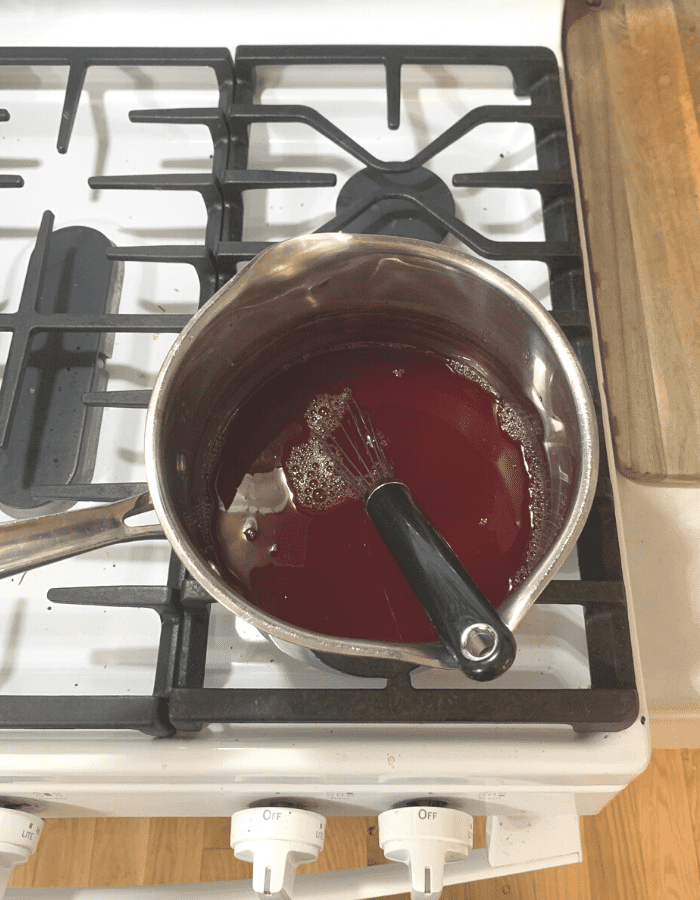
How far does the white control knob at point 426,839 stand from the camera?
0.30 m

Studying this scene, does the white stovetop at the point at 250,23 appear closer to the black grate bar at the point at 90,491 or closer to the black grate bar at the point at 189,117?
the black grate bar at the point at 189,117

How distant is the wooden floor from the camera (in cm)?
46

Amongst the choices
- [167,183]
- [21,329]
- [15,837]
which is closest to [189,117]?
[167,183]

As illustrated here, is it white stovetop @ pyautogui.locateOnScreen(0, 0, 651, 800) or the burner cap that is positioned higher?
white stovetop @ pyautogui.locateOnScreen(0, 0, 651, 800)

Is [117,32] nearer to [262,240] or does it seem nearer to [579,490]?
[262,240]

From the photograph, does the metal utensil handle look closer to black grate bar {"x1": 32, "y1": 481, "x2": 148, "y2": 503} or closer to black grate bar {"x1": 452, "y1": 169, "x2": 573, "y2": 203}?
black grate bar {"x1": 32, "y1": 481, "x2": 148, "y2": 503}

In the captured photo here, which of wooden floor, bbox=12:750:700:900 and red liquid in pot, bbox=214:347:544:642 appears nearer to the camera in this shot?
red liquid in pot, bbox=214:347:544:642

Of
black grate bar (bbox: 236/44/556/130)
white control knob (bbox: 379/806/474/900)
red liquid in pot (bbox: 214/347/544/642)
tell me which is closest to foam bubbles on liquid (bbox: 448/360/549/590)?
red liquid in pot (bbox: 214/347/544/642)

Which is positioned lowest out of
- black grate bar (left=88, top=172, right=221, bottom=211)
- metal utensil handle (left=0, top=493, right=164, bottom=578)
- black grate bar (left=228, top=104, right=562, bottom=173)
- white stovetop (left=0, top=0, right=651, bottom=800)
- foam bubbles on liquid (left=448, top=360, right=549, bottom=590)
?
metal utensil handle (left=0, top=493, right=164, bottom=578)

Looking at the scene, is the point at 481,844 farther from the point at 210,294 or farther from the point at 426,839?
the point at 210,294

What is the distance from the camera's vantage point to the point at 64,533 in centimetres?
26

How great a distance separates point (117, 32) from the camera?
0.46 meters

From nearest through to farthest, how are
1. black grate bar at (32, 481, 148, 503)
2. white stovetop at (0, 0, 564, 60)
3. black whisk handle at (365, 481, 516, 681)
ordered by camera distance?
black whisk handle at (365, 481, 516, 681) → black grate bar at (32, 481, 148, 503) → white stovetop at (0, 0, 564, 60)

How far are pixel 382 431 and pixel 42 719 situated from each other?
0.19m
